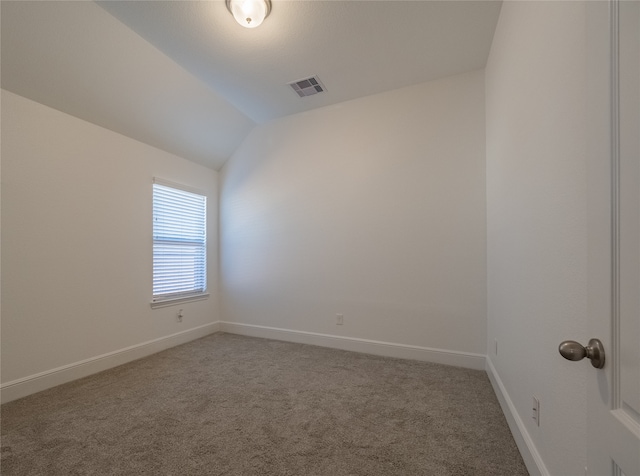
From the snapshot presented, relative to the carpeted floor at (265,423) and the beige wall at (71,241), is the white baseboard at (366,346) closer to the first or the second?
the carpeted floor at (265,423)

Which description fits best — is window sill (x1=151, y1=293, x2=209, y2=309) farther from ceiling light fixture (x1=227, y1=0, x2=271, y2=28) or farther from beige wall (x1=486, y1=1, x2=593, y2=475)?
beige wall (x1=486, y1=1, x2=593, y2=475)

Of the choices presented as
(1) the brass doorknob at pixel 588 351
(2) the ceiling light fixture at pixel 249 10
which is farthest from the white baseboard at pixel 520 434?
(2) the ceiling light fixture at pixel 249 10

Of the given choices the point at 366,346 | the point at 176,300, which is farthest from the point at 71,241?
the point at 366,346

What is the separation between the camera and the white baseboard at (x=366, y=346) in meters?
2.70

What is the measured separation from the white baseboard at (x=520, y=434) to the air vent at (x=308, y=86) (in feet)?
10.4

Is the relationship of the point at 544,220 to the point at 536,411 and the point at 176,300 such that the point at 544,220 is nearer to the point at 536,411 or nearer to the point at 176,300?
the point at 536,411

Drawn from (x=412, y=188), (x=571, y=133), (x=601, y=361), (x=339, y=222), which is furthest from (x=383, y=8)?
(x=601, y=361)

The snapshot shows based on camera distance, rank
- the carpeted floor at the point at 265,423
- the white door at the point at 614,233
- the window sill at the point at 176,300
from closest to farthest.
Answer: the white door at the point at 614,233, the carpeted floor at the point at 265,423, the window sill at the point at 176,300

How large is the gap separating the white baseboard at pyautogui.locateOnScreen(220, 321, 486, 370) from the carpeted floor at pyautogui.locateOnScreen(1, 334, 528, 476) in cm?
11

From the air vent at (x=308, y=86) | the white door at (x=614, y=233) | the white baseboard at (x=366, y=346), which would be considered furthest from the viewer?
the air vent at (x=308, y=86)

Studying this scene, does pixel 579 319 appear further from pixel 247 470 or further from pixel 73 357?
pixel 73 357

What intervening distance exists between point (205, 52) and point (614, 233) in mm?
3037

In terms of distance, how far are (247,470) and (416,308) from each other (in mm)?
2084

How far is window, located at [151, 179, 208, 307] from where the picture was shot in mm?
3336
